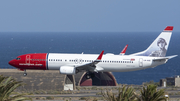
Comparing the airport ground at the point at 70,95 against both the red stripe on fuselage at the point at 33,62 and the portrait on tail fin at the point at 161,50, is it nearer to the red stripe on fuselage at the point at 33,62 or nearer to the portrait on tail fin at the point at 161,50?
the red stripe on fuselage at the point at 33,62

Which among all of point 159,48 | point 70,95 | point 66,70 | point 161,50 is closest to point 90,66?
point 66,70

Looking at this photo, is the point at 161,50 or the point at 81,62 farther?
the point at 161,50

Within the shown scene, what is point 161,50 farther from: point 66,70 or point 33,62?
point 33,62

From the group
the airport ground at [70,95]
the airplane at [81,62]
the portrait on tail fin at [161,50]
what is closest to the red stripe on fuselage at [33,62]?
the airplane at [81,62]

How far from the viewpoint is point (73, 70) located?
208 ft

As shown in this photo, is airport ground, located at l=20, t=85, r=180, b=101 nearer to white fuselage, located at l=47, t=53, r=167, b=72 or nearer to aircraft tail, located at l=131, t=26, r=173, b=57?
white fuselage, located at l=47, t=53, r=167, b=72

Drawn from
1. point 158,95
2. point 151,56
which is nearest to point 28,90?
point 151,56

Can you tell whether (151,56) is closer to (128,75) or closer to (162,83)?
(162,83)

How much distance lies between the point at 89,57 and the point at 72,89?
20.2 metres

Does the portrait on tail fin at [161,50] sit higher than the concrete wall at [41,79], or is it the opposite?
the portrait on tail fin at [161,50]

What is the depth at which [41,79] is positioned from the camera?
8200cm

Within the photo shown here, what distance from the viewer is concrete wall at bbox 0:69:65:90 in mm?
80500

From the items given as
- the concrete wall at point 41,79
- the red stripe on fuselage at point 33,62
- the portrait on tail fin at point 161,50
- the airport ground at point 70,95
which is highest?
the portrait on tail fin at point 161,50

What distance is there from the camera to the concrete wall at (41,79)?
80.5m
